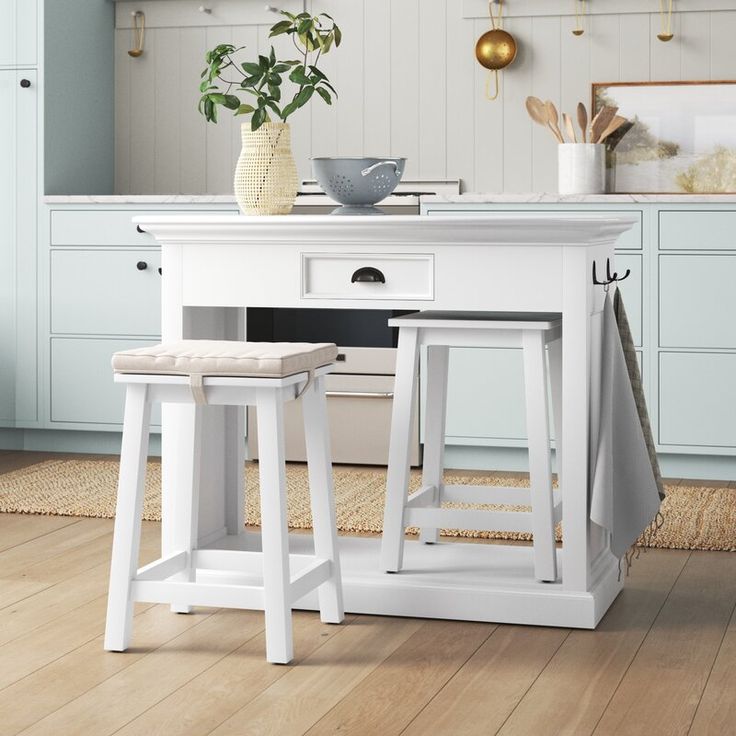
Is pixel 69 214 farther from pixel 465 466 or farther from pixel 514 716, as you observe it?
pixel 514 716

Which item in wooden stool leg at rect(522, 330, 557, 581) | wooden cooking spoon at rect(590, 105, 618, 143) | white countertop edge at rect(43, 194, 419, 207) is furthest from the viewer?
wooden cooking spoon at rect(590, 105, 618, 143)

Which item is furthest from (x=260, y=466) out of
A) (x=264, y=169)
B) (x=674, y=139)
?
(x=674, y=139)

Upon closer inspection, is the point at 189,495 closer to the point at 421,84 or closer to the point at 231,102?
the point at 231,102

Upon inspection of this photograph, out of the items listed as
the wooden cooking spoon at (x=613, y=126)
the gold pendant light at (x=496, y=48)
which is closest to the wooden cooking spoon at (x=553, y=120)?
the wooden cooking spoon at (x=613, y=126)

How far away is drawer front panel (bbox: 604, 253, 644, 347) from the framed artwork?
503 millimetres

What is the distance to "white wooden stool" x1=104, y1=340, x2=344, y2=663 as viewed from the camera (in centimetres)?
219

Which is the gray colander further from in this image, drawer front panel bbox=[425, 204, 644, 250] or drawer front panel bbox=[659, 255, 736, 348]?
drawer front panel bbox=[659, 255, 736, 348]

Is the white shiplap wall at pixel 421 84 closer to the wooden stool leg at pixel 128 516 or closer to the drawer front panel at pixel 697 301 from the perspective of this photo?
the drawer front panel at pixel 697 301

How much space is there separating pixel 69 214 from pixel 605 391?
8.07ft

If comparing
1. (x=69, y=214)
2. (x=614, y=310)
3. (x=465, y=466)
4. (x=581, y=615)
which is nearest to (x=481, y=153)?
(x=465, y=466)

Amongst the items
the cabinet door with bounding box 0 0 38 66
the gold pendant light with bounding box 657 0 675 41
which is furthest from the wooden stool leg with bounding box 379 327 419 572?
the cabinet door with bounding box 0 0 38 66

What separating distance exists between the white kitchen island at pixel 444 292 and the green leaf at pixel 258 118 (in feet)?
0.71

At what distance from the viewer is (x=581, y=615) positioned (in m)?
2.43

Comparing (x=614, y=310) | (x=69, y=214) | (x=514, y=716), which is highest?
(x=69, y=214)
